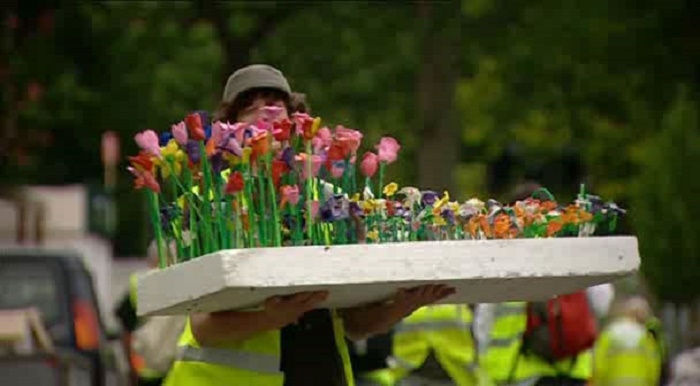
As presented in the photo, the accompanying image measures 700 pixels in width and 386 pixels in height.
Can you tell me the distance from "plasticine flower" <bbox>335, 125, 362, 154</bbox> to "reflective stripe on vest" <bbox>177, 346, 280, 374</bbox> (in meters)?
0.64

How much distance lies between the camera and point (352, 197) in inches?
219

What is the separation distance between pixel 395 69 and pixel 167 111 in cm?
305

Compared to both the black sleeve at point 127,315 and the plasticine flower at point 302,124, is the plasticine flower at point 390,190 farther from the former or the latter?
the black sleeve at point 127,315

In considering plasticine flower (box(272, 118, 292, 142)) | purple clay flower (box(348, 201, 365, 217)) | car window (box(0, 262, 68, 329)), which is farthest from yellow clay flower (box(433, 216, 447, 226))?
car window (box(0, 262, 68, 329))

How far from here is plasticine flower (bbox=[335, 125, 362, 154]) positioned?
5523 millimetres

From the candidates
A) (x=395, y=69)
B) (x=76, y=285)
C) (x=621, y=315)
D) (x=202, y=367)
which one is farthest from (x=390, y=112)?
(x=202, y=367)

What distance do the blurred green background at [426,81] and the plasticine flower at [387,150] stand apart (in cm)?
629

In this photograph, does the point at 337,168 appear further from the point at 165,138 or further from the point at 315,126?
the point at 165,138

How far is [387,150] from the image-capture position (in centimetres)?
576

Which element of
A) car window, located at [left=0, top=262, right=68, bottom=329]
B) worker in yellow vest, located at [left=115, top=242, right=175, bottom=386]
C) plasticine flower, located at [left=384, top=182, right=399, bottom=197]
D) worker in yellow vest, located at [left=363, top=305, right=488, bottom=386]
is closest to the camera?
plasticine flower, located at [left=384, top=182, right=399, bottom=197]

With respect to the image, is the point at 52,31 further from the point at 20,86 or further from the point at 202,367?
the point at 202,367

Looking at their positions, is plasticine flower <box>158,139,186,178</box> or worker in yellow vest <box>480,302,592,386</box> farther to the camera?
worker in yellow vest <box>480,302,592,386</box>

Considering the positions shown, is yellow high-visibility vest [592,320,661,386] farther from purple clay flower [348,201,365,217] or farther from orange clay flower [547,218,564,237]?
purple clay flower [348,201,365,217]

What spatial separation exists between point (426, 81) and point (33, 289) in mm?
5455
